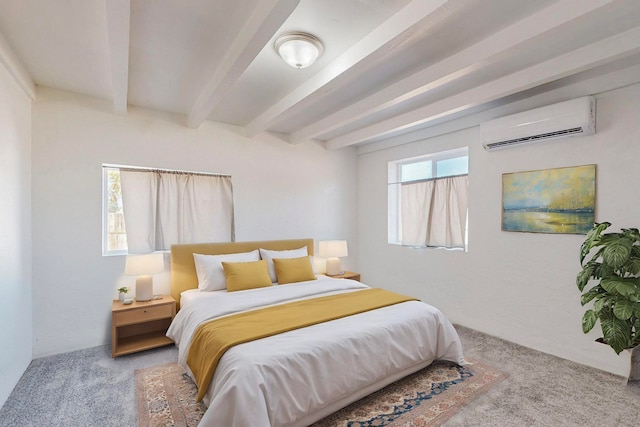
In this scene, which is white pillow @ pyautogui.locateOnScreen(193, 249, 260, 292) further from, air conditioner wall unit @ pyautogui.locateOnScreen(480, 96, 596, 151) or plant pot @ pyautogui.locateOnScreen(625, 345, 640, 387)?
plant pot @ pyautogui.locateOnScreen(625, 345, 640, 387)

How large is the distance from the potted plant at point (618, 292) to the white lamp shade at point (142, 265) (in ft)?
12.3

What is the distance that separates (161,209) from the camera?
342cm

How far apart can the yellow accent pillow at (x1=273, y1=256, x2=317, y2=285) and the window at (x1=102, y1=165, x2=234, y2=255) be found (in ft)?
2.72

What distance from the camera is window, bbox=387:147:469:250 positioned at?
3766mm

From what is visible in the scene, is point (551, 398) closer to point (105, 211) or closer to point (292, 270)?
point (292, 270)

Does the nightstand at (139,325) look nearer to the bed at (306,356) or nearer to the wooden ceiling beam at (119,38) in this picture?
the bed at (306,356)

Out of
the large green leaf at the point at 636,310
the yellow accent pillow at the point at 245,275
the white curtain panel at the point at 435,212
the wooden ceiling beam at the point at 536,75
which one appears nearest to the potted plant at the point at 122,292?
the yellow accent pillow at the point at 245,275

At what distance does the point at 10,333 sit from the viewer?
2221 millimetres

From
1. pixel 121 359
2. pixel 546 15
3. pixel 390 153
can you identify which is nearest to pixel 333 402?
pixel 121 359

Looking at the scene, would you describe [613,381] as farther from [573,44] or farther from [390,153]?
[390,153]

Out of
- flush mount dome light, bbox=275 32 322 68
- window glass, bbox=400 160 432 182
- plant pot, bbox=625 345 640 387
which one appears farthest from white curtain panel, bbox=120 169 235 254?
plant pot, bbox=625 345 640 387

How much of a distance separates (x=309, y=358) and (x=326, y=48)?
6.92ft

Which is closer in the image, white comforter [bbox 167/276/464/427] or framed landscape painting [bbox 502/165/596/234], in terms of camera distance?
white comforter [bbox 167/276/464/427]

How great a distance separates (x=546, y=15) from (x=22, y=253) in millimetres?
4166
